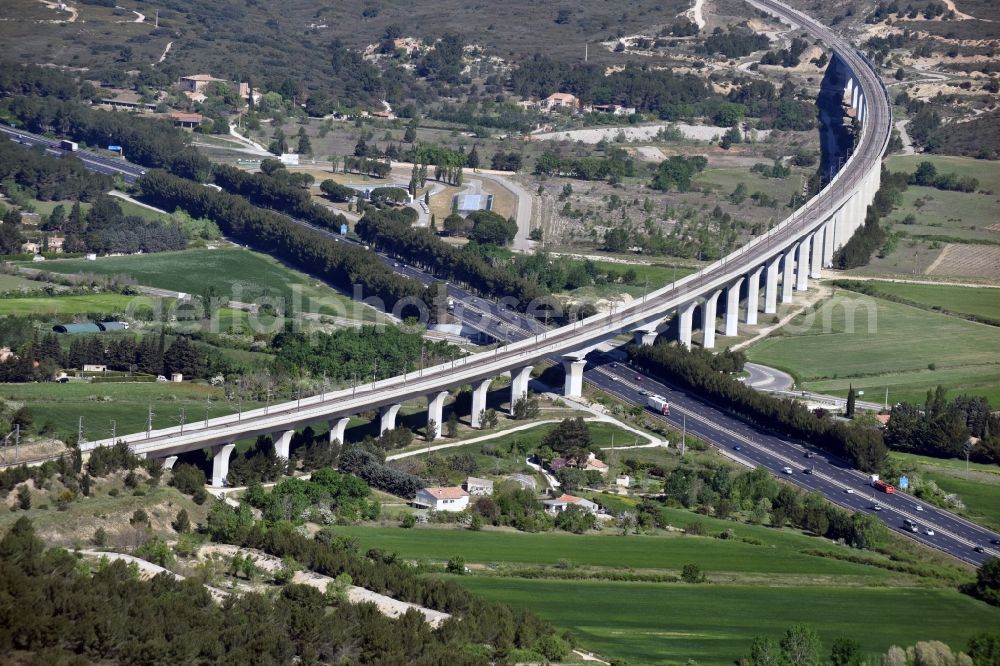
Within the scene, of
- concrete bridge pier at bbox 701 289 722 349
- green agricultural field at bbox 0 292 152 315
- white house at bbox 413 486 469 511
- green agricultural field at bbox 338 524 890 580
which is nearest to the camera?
green agricultural field at bbox 338 524 890 580

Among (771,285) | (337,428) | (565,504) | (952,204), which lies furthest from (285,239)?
(952,204)

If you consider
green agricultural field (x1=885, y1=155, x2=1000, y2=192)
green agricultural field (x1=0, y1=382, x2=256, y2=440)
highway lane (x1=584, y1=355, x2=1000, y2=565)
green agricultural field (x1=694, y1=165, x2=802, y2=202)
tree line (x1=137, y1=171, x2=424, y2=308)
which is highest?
green agricultural field (x1=885, y1=155, x2=1000, y2=192)

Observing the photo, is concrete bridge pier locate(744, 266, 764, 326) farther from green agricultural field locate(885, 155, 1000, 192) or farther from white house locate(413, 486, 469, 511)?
white house locate(413, 486, 469, 511)

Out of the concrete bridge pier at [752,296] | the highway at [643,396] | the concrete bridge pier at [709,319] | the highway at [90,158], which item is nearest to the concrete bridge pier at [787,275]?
the highway at [643,396]

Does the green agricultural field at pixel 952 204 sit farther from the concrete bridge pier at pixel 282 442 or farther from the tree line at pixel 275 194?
the concrete bridge pier at pixel 282 442

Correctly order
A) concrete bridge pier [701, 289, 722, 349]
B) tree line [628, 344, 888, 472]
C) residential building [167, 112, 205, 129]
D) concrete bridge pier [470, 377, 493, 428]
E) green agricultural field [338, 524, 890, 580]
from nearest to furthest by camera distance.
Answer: green agricultural field [338, 524, 890, 580], tree line [628, 344, 888, 472], concrete bridge pier [470, 377, 493, 428], concrete bridge pier [701, 289, 722, 349], residential building [167, 112, 205, 129]

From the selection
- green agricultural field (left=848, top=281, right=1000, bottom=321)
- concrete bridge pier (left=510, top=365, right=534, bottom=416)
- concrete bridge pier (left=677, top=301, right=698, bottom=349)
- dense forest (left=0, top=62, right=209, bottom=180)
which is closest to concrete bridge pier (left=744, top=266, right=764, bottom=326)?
concrete bridge pier (left=677, top=301, right=698, bottom=349)
